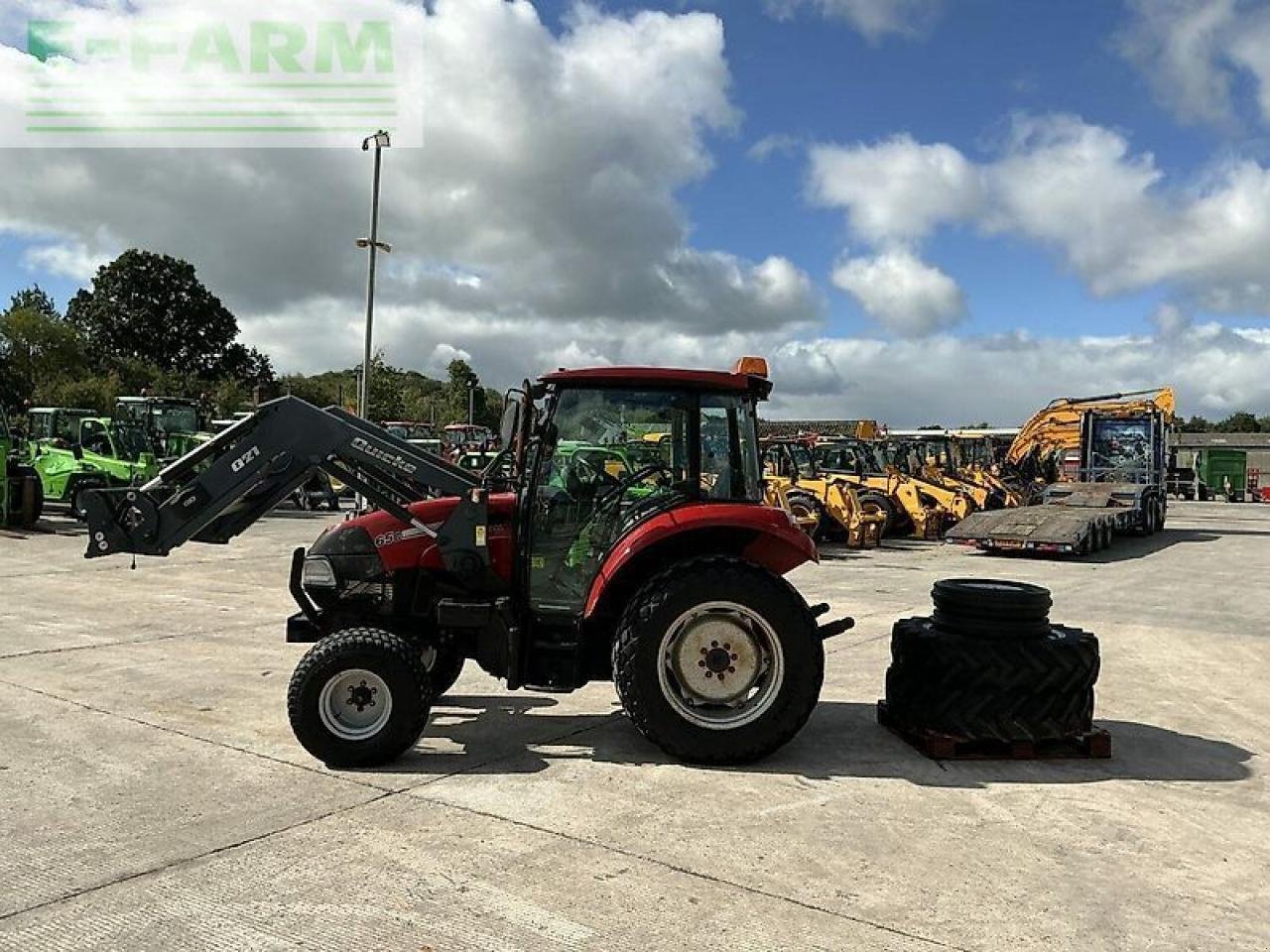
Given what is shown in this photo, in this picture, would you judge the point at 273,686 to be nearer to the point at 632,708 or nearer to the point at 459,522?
the point at 459,522

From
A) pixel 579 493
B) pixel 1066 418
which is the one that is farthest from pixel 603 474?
pixel 1066 418

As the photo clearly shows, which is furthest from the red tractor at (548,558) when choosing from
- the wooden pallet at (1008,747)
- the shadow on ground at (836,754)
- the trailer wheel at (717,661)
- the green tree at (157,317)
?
the green tree at (157,317)

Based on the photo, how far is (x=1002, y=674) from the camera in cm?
556

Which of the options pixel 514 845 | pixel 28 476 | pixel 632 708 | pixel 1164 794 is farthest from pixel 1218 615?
pixel 28 476

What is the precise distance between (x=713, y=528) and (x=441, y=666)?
2.13 m

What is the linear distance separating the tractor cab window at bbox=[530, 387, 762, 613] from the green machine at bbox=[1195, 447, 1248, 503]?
45298mm

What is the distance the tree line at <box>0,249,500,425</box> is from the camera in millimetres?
48375

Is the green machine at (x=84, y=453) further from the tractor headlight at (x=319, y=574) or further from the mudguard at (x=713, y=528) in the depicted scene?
the mudguard at (x=713, y=528)

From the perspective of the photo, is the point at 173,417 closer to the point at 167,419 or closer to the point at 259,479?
the point at 167,419

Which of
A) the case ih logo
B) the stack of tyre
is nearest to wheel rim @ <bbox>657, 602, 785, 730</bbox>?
the stack of tyre

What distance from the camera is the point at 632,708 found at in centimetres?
533

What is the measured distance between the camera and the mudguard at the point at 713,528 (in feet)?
17.7

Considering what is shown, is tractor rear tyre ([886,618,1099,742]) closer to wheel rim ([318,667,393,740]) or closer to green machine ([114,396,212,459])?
wheel rim ([318,667,393,740])

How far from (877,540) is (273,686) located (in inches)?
562
